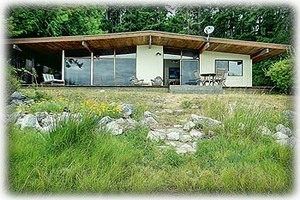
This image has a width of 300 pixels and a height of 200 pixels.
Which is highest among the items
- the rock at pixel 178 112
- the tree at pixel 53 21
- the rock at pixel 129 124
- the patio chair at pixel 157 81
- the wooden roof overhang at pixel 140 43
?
the tree at pixel 53 21

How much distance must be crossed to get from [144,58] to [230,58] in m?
3.93

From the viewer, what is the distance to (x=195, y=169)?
3.71 metres

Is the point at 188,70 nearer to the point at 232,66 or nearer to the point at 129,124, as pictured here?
the point at 232,66

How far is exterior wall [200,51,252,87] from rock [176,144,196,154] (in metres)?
10.7

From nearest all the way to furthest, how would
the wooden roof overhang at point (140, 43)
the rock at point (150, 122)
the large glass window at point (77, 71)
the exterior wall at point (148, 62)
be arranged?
the rock at point (150, 122) < the wooden roof overhang at point (140, 43) < the large glass window at point (77, 71) < the exterior wall at point (148, 62)

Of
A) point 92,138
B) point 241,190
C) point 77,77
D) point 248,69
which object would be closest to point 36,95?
point 92,138

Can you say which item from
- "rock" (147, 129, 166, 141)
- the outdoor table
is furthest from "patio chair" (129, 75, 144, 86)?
"rock" (147, 129, 166, 141)

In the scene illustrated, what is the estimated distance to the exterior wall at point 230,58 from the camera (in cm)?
1494

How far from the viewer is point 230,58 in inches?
595

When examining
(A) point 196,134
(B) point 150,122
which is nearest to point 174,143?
(A) point 196,134

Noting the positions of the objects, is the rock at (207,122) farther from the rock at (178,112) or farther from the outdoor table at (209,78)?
the outdoor table at (209,78)

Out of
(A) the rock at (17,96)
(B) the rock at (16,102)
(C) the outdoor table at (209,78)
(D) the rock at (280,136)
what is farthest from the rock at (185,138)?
(C) the outdoor table at (209,78)

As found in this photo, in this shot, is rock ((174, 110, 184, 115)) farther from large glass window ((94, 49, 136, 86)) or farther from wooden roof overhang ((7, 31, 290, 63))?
large glass window ((94, 49, 136, 86))

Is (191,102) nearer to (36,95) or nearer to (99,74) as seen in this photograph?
(36,95)
